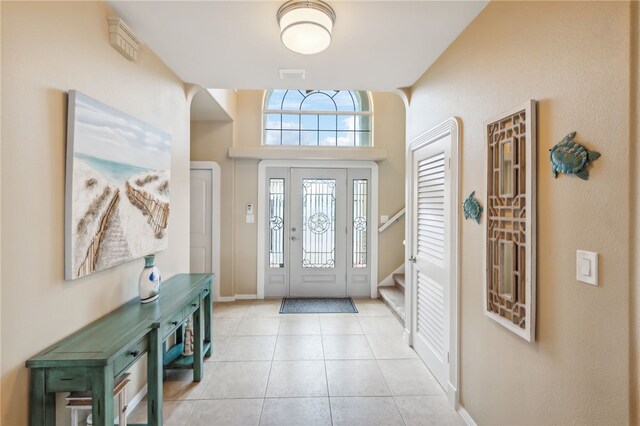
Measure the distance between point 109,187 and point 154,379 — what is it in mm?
1149

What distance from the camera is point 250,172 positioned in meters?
4.51

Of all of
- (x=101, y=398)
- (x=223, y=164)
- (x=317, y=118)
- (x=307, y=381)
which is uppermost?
(x=317, y=118)

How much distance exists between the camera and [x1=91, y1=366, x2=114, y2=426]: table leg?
132cm

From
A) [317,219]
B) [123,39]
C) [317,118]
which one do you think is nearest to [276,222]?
[317,219]

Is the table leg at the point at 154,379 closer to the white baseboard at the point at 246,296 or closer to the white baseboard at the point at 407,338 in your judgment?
the white baseboard at the point at 407,338

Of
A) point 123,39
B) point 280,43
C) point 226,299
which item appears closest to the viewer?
point 123,39

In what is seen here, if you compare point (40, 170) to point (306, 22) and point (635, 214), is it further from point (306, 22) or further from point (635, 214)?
point (635, 214)

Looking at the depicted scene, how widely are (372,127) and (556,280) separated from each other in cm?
378

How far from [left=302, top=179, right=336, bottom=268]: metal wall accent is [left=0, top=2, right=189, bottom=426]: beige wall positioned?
2.92m

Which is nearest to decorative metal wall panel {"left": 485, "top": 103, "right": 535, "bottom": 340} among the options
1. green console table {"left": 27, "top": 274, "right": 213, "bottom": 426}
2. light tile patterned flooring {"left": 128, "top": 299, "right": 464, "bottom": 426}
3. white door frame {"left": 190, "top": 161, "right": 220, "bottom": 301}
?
light tile patterned flooring {"left": 128, "top": 299, "right": 464, "bottom": 426}

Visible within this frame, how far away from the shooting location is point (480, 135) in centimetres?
183

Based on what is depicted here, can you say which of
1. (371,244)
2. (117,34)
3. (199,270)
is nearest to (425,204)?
(371,244)

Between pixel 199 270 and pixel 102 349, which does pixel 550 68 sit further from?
pixel 199 270

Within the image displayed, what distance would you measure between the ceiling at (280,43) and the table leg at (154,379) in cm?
191
